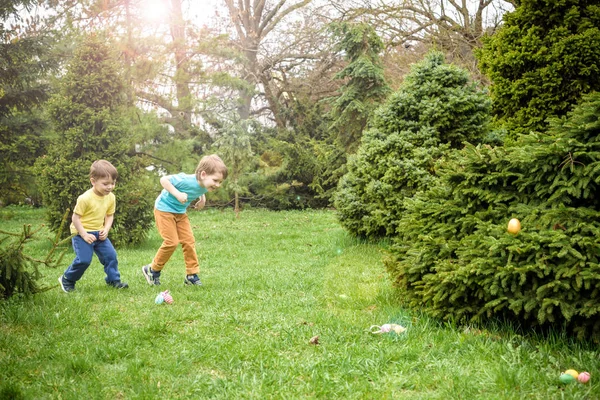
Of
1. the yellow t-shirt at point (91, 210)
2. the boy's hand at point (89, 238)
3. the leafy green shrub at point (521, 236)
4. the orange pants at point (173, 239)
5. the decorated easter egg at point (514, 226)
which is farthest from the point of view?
the orange pants at point (173, 239)

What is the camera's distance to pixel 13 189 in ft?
55.8

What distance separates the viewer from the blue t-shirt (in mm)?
5922

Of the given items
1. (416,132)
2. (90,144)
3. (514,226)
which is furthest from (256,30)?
(514,226)

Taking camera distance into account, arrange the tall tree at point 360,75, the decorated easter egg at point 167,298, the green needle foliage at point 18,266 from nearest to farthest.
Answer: the green needle foliage at point 18,266 → the decorated easter egg at point 167,298 → the tall tree at point 360,75

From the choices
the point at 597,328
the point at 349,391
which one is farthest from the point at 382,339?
the point at 597,328

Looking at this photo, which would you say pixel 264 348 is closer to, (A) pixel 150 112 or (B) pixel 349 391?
(B) pixel 349 391

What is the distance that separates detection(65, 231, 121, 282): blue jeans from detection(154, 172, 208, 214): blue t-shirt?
0.78 m

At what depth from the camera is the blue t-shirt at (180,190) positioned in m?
5.92

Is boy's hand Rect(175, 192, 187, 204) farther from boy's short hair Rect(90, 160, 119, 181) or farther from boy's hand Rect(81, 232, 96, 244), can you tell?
boy's hand Rect(81, 232, 96, 244)

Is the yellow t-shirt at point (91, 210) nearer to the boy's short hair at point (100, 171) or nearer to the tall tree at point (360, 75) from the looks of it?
the boy's short hair at point (100, 171)

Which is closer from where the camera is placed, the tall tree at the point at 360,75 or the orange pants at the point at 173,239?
the orange pants at the point at 173,239

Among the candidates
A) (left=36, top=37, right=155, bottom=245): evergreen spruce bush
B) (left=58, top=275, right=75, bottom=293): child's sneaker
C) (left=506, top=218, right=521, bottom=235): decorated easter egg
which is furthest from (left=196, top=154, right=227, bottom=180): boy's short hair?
(left=36, top=37, right=155, bottom=245): evergreen spruce bush

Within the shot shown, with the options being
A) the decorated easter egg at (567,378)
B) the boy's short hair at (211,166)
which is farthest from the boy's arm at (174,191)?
the decorated easter egg at (567,378)

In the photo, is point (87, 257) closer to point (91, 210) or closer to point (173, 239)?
point (91, 210)
